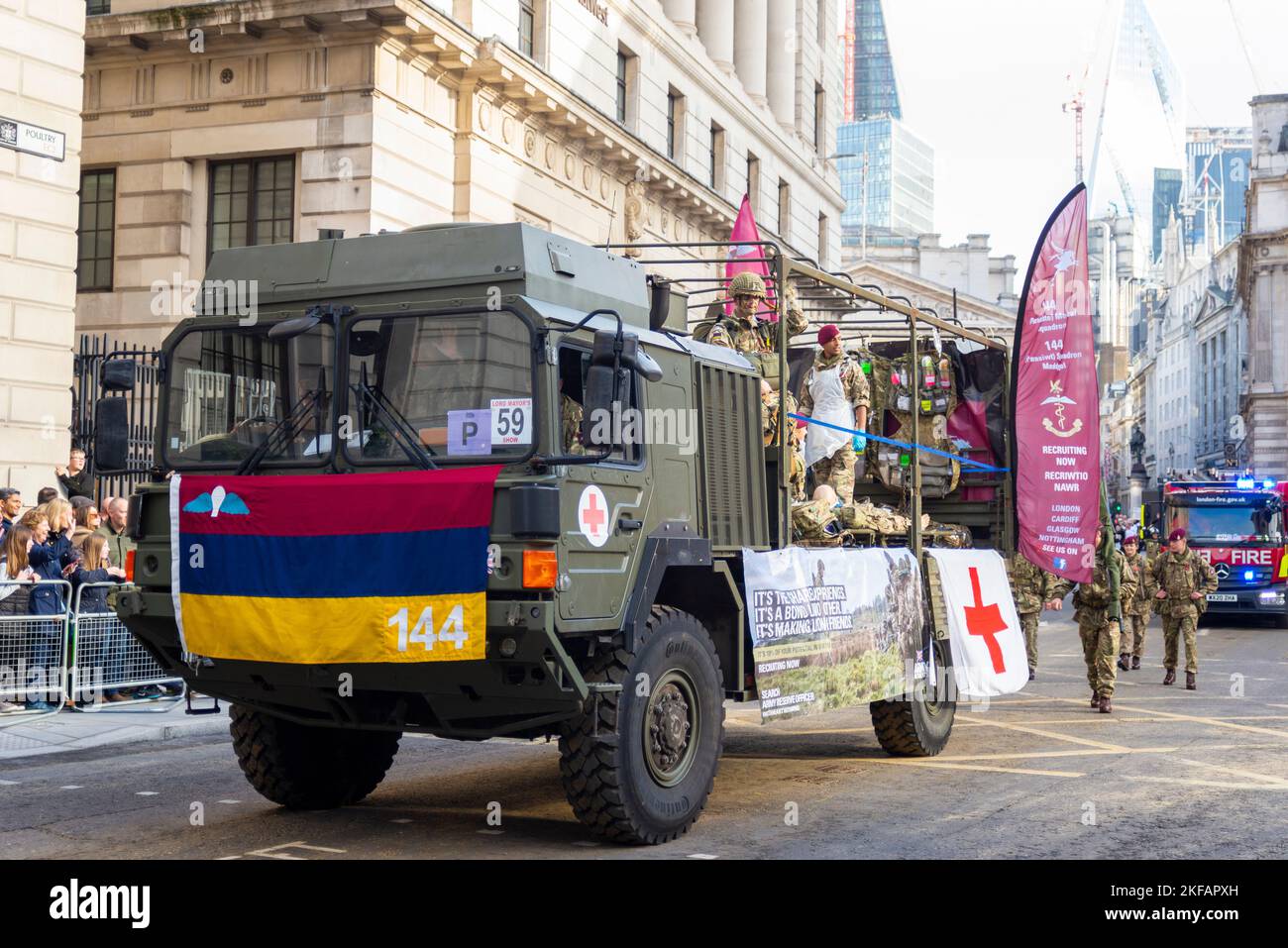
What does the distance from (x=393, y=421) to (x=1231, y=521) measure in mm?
27111

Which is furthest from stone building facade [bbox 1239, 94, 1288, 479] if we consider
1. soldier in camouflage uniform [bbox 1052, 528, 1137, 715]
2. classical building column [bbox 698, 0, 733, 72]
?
soldier in camouflage uniform [bbox 1052, 528, 1137, 715]

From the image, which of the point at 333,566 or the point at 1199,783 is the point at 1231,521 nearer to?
the point at 1199,783

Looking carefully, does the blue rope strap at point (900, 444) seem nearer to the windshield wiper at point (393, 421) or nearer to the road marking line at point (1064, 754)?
the road marking line at point (1064, 754)

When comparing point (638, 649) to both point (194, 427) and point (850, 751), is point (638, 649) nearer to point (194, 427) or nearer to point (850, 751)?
point (194, 427)

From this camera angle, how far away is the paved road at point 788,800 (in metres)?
7.27

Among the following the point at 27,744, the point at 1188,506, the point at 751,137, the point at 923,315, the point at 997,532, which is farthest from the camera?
the point at 751,137

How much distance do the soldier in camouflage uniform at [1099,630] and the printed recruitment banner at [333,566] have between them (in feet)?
29.1

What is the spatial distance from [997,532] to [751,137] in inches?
1035

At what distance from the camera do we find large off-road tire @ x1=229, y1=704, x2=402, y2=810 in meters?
8.08

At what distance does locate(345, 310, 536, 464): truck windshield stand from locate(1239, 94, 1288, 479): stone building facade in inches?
3306

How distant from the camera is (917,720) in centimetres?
1055

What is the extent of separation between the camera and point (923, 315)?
11766 millimetres

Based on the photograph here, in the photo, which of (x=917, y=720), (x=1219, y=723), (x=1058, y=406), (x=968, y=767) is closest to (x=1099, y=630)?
(x=1219, y=723)
